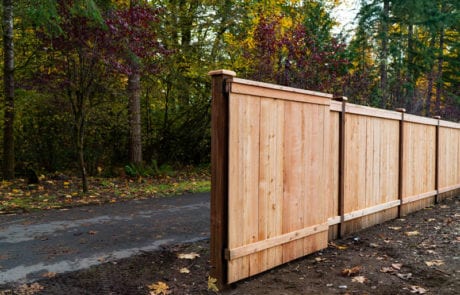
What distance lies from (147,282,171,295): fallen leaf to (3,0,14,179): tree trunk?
737cm

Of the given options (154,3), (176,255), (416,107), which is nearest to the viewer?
(176,255)

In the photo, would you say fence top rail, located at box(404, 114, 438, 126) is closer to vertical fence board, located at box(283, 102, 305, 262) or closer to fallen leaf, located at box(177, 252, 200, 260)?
vertical fence board, located at box(283, 102, 305, 262)

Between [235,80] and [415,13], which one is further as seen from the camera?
[415,13]

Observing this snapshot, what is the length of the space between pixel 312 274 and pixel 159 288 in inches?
59.2

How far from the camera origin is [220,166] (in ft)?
10.5

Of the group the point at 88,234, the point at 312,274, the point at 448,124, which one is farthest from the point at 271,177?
the point at 448,124

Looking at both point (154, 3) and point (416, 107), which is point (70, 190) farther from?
point (416, 107)

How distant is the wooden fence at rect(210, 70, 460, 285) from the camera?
10.6ft

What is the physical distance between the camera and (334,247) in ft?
15.1

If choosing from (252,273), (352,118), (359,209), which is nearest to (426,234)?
(359,209)

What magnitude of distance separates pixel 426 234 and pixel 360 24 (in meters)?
11.8

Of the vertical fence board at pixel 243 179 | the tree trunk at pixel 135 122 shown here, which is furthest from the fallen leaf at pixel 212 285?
the tree trunk at pixel 135 122

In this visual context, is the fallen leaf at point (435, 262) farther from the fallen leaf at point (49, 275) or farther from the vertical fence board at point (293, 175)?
the fallen leaf at point (49, 275)

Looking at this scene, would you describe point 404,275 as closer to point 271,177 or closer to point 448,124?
point 271,177
